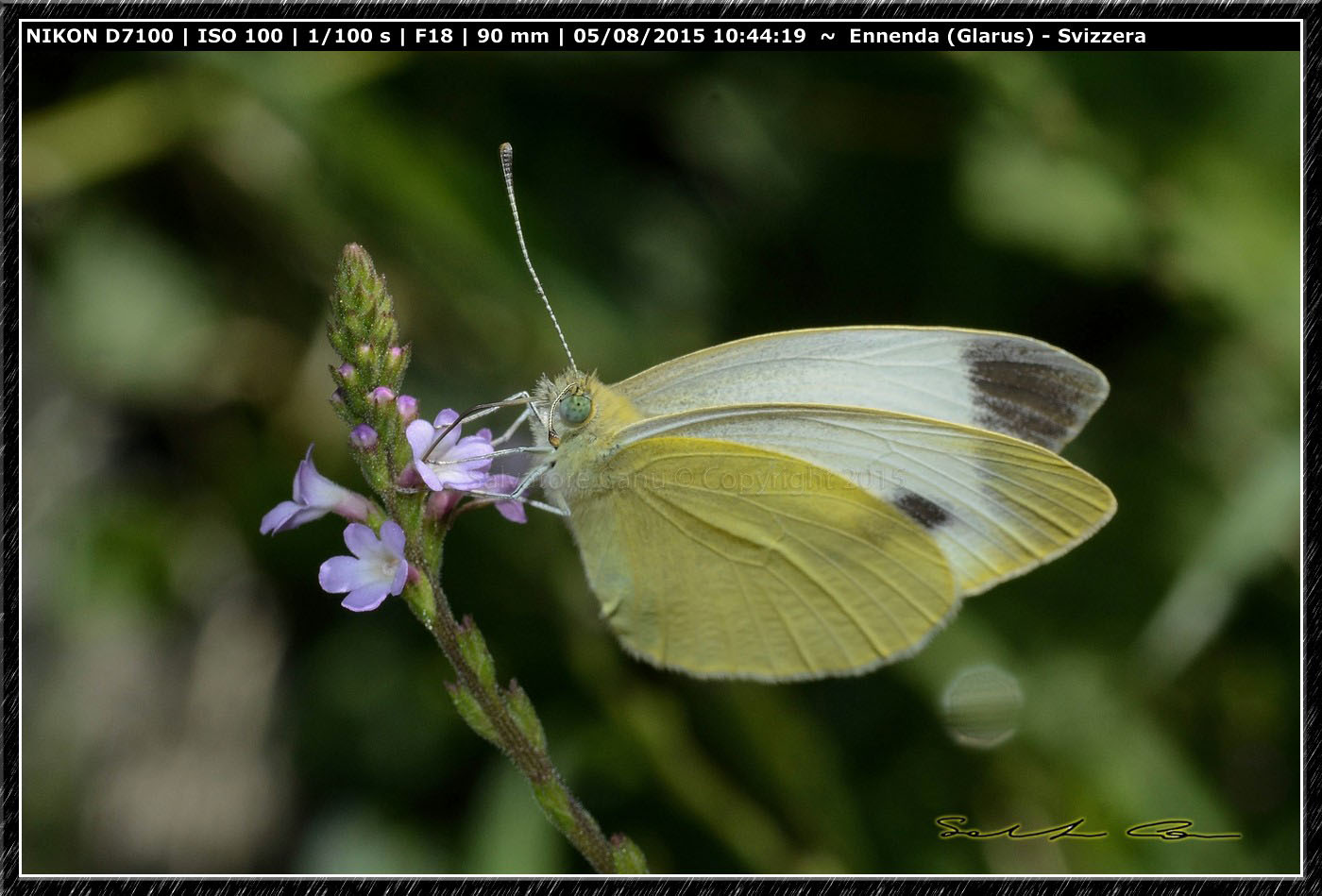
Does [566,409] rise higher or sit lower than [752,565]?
higher

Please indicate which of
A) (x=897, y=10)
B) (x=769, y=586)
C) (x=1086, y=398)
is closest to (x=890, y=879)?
(x=769, y=586)

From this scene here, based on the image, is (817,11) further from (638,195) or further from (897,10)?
(638,195)

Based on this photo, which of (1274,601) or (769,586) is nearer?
(769,586)

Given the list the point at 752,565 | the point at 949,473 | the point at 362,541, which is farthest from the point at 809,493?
the point at 362,541
